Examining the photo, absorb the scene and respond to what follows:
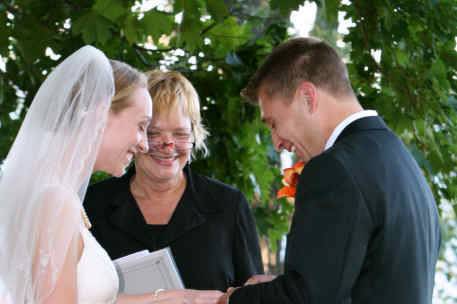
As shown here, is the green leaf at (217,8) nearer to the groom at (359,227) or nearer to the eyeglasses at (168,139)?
the eyeglasses at (168,139)

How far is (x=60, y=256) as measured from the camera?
3119mm

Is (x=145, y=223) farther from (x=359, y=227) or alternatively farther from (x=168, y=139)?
(x=359, y=227)

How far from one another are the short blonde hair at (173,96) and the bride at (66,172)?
2.32 ft

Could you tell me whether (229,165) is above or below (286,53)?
below

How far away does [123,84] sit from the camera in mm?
3631

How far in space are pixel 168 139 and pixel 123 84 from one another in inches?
34.3

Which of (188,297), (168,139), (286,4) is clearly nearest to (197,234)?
(168,139)

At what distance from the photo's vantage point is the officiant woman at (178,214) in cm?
446

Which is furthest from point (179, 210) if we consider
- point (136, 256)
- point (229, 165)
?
point (229, 165)

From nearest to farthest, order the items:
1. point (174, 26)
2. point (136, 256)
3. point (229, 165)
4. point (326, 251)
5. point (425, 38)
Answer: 1. point (326, 251)
2. point (136, 256)
3. point (425, 38)
4. point (174, 26)
5. point (229, 165)

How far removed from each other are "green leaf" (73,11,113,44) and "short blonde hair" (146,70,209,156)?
32 cm

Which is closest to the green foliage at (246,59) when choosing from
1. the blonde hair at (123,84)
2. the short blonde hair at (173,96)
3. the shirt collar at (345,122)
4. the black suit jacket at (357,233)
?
the short blonde hair at (173,96)

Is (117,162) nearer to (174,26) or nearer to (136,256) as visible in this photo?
(136,256)

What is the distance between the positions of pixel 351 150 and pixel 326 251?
35 cm
